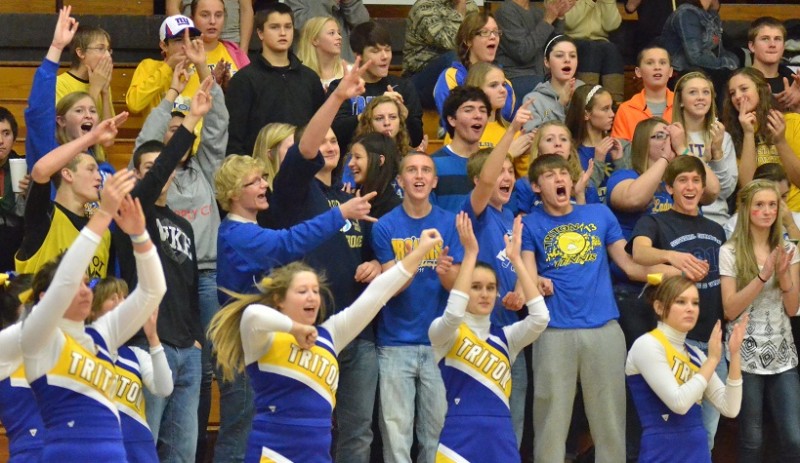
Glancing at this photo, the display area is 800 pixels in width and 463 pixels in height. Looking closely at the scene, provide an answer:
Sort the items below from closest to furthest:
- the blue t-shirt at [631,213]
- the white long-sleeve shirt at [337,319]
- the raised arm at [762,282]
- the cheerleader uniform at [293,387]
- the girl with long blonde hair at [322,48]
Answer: the white long-sleeve shirt at [337,319] < the cheerleader uniform at [293,387] < the raised arm at [762,282] < the blue t-shirt at [631,213] < the girl with long blonde hair at [322,48]

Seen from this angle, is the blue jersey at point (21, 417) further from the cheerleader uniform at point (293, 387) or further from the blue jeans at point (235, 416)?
the blue jeans at point (235, 416)

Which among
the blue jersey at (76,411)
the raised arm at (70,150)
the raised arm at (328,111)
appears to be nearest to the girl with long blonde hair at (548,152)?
the raised arm at (328,111)

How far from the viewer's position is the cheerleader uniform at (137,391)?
5.98 meters

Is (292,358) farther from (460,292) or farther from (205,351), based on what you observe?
(205,351)

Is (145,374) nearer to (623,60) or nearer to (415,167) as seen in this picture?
(415,167)

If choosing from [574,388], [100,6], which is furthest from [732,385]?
[100,6]

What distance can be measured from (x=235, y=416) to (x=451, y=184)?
1683mm

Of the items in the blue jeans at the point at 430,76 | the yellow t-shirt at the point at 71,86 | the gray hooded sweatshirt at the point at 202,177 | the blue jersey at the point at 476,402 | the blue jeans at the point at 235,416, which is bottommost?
the blue jeans at the point at 235,416

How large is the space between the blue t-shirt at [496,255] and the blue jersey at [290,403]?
1.44 meters

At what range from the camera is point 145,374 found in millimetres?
6094

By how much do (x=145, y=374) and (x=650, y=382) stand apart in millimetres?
2269

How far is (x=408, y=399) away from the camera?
673 centimetres

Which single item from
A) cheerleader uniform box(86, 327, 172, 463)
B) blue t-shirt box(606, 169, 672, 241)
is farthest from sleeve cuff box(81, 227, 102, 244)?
blue t-shirt box(606, 169, 672, 241)

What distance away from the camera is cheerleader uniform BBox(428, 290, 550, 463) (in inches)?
246
